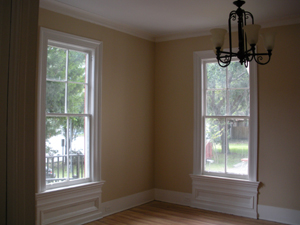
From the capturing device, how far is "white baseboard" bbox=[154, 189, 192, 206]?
4.94m

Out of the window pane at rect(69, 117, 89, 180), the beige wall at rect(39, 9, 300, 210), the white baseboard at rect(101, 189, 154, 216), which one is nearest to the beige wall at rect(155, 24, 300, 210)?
the beige wall at rect(39, 9, 300, 210)

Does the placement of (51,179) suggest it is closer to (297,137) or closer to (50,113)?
(50,113)

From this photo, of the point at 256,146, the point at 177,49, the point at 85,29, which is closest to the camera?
the point at 85,29

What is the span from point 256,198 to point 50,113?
3.35 metres

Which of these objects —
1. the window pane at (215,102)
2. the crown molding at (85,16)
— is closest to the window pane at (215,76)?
the window pane at (215,102)

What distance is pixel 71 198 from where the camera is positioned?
380cm

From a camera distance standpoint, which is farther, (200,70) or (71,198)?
(200,70)

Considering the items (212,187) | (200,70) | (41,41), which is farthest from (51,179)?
(200,70)

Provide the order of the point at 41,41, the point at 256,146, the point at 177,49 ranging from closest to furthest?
the point at 41,41 → the point at 256,146 → the point at 177,49

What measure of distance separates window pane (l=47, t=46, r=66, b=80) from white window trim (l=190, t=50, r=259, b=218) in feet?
7.53

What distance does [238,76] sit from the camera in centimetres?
460

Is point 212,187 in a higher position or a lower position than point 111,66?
lower

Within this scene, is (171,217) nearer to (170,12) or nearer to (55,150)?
(55,150)

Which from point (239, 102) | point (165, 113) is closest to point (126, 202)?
point (165, 113)
